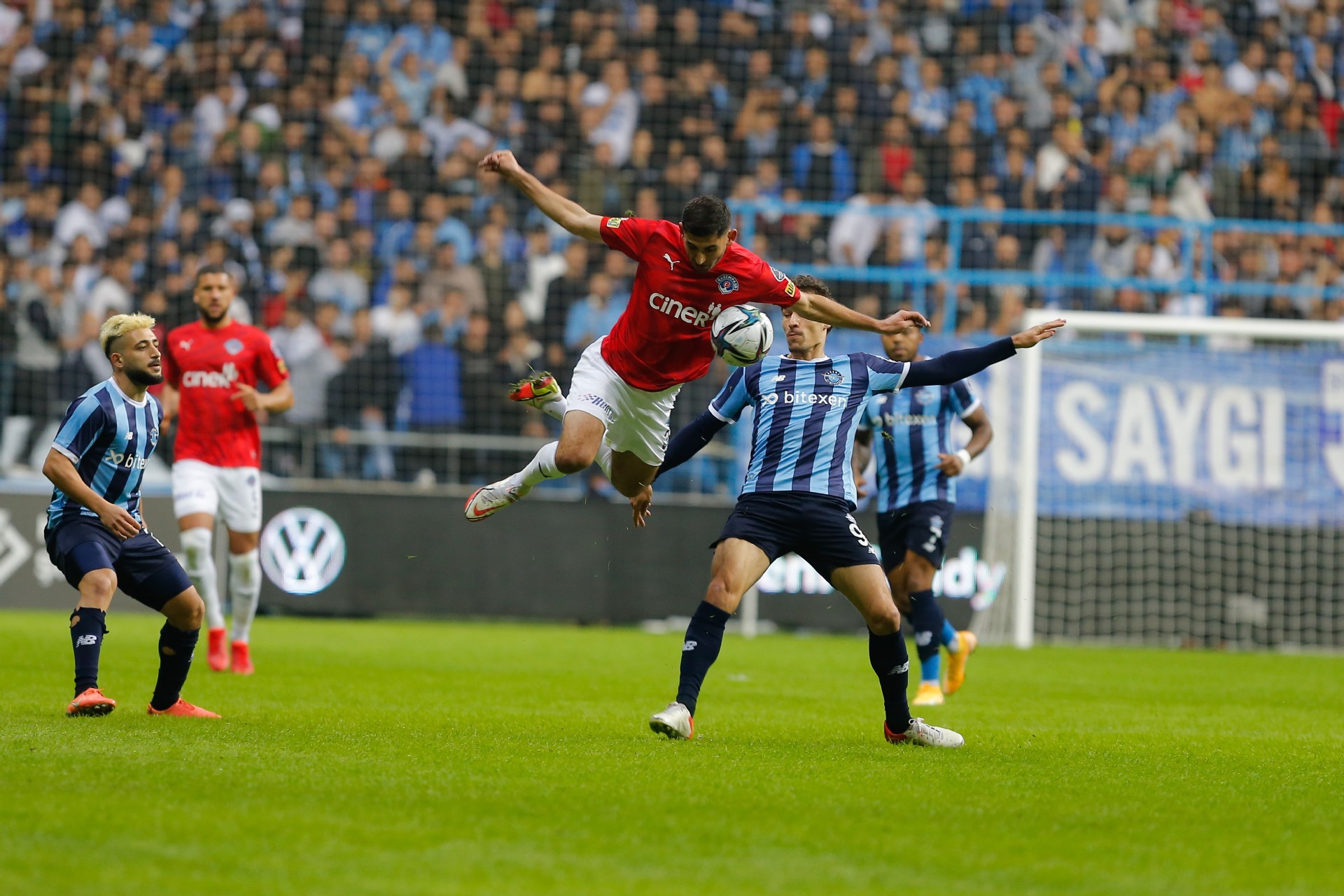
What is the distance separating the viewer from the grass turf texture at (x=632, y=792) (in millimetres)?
4328

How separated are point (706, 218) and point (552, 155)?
12.7 m

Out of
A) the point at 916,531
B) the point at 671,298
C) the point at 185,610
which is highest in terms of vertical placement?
the point at 671,298

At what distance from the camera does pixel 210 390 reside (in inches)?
430

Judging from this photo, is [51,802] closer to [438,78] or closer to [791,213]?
[791,213]

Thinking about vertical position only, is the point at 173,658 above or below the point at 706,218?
below

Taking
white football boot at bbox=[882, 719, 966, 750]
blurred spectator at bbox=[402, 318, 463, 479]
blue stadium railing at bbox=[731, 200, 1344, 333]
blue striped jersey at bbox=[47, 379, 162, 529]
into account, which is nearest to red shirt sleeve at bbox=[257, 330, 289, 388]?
blue striped jersey at bbox=[47, 379, 162, 529]

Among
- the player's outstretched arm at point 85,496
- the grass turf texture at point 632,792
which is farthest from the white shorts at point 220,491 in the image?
the player's outstretched arm at point 85,496

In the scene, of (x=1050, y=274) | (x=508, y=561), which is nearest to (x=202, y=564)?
(x=508, y=561)

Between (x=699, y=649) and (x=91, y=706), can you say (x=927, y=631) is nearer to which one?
(x=699, y=649)

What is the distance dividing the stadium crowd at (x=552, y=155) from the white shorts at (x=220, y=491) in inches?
239

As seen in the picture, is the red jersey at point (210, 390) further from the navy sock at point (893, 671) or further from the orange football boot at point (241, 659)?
the navy sock at point (893, 671)

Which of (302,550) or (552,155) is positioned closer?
(302,550)

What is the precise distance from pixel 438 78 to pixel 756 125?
422 cm

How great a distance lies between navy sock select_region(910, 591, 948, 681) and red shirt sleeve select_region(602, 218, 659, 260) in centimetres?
356
